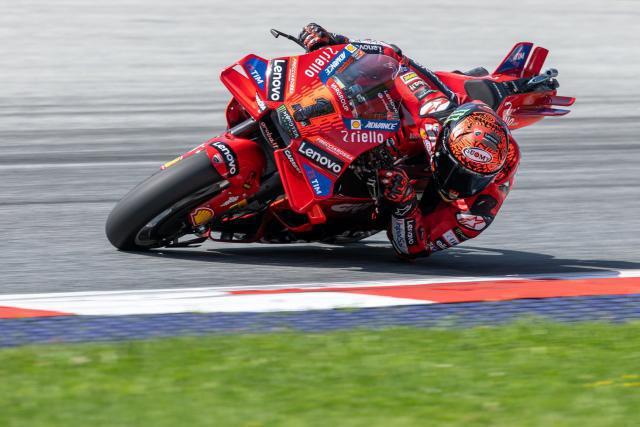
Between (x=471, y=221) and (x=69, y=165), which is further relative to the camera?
(x=69, y=165)

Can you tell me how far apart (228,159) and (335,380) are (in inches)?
90.3

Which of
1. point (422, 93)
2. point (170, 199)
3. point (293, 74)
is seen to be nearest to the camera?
point (170, 199)

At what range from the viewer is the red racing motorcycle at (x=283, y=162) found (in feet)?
20.9

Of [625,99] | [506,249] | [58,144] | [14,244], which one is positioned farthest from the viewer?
[625,99]

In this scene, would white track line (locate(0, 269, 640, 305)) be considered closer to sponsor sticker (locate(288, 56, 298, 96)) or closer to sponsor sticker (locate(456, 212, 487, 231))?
sponsor sticker (locate(456, 212, 487, 231))

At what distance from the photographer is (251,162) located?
6.46m

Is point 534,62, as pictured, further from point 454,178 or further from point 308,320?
point 308,320

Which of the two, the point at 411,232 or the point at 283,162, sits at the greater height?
the point at 283,162

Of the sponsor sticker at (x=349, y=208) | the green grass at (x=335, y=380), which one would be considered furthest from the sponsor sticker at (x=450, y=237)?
the green grass at (x=335, y=380)

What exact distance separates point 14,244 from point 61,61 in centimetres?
875

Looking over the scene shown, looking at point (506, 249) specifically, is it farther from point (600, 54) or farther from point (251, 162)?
point (600, 54)

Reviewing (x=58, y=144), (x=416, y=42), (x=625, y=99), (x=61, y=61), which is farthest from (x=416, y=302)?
(x=416, y=42)

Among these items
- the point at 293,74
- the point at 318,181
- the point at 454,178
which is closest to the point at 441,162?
the point at 454,178

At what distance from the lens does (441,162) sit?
21.3ft
